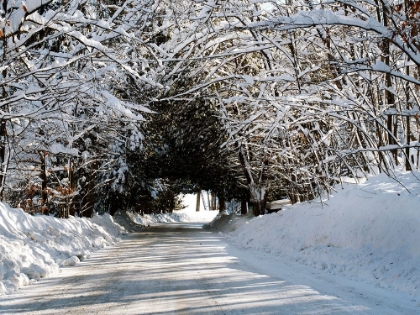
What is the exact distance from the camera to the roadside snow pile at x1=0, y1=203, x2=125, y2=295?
22.5 feet

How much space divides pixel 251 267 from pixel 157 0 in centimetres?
587

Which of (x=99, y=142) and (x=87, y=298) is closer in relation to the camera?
(x=87, y=298)

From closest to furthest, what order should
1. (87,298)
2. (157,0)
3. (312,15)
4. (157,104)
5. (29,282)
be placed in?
1. (87,298)
2. (312,15)
3. (29,282)
4. (157,0)
5. (157,104)

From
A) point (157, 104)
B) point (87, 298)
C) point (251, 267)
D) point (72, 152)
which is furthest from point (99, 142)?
point (87, 298)

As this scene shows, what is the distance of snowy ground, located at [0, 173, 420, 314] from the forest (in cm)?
78

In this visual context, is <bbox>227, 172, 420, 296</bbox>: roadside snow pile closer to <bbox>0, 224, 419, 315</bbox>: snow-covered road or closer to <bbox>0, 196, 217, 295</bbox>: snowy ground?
<bbox>0, 224, 419, 315</bbox>: snow-covered road

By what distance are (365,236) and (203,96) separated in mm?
7978

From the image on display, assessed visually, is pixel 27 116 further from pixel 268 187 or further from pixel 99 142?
pixel 268 187

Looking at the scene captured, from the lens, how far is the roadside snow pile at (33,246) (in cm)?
686

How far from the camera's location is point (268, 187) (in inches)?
866

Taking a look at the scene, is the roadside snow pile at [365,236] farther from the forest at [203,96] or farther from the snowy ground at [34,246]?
the snowy ground at [34,246]

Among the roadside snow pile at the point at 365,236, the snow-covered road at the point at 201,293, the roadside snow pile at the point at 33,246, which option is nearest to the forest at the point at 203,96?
the roadside snow pile at the point at 365,236


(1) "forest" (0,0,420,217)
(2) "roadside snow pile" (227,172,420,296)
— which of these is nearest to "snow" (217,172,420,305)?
(2) "roadside snow pile" (227,172,420,296)

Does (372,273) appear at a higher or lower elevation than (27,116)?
lower
